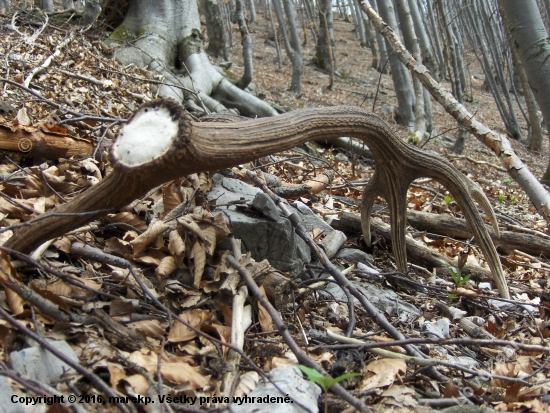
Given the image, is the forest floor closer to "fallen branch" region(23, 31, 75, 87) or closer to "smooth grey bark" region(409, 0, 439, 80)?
"fallen branch" region(23, 31, 75, 87)

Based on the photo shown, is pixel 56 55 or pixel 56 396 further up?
pixel 56 55

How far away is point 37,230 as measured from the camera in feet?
6.21

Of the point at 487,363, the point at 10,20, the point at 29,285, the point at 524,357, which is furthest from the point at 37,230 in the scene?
the point at 10,20

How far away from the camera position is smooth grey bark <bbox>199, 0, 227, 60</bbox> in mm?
10684

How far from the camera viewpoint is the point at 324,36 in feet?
62.5

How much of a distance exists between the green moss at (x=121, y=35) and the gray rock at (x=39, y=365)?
6.29 m

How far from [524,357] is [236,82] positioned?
22.6 ft

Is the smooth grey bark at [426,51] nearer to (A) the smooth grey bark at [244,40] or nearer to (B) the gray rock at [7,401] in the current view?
(A) the smooth grey bark at [244,40]

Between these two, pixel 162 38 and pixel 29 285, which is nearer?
pixel 29 285

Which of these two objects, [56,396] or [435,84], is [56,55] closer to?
[435,84]

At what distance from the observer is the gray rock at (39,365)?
4.99 ft

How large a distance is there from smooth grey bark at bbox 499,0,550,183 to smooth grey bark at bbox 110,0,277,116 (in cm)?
361

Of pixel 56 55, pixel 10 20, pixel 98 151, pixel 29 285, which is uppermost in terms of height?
pixel 10 20

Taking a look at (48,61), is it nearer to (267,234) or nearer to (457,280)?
(267,234)
